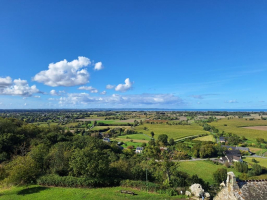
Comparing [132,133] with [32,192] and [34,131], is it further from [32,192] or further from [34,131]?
[32,192]

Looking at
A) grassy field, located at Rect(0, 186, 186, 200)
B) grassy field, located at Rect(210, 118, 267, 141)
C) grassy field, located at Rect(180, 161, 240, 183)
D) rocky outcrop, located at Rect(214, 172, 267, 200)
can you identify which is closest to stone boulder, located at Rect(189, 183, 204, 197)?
grassy field, located at Rect(0, 186, 186, 200)

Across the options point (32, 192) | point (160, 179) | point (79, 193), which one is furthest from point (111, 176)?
point (32, 192)

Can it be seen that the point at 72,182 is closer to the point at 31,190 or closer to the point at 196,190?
the point at 31,190

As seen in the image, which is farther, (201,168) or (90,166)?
(201,168)

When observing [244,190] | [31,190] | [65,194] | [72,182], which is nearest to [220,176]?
[244,190]

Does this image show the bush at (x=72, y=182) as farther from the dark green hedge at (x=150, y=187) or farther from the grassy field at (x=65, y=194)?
the dark green hedge at (x=150, y=187)

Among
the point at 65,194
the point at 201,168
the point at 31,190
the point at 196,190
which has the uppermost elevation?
the point at 196,190
